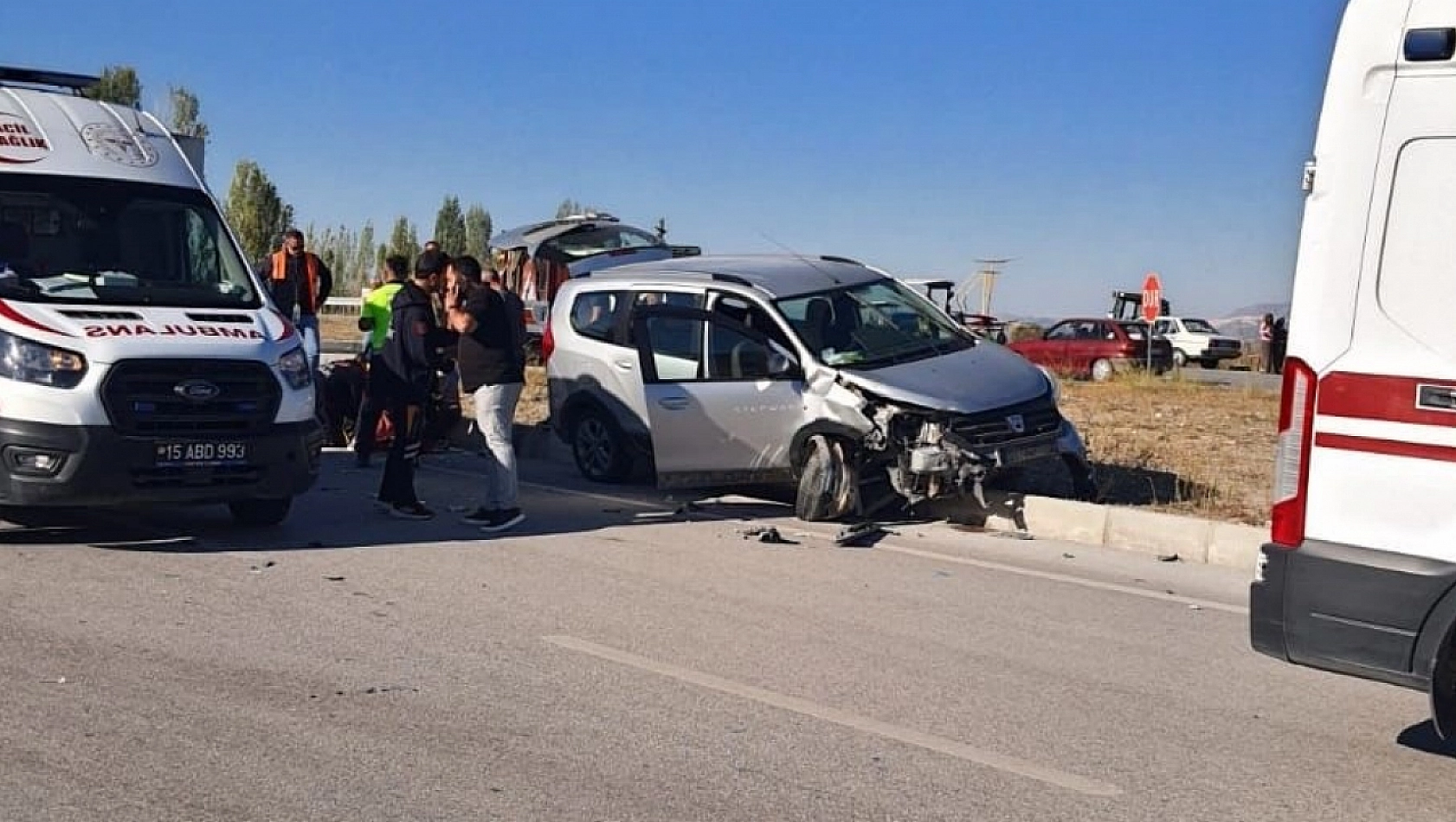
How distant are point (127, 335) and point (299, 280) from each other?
24.1ft

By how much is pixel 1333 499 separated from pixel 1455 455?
17.2 inches

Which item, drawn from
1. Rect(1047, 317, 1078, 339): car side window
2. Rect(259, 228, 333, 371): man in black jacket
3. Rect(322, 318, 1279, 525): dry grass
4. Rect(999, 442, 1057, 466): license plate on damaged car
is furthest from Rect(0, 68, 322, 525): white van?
Rect(1047, 317, 1078, 339): car side window

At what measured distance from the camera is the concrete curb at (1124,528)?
10281 millimetres

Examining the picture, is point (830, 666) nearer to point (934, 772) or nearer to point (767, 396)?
point (934, 772)

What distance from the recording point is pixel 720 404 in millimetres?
11984

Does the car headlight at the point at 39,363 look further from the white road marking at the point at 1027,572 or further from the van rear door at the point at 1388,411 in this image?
the van rear door at the point at 1388,411

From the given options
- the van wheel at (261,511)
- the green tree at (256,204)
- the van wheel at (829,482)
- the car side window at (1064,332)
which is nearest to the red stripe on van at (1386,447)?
the van wheel at (829,482)

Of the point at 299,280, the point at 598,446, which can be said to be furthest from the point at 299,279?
the point at 598,446

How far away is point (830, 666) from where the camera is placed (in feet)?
24.2

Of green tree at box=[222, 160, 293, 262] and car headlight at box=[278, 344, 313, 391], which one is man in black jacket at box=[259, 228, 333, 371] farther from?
green tree at box=[222, 160, 293, 262]

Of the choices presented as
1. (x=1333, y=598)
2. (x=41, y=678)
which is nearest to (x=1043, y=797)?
(x=1333, y=598)

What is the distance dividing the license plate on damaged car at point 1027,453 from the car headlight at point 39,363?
591 cm

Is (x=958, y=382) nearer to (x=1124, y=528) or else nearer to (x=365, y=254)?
(x=1124, y=528)

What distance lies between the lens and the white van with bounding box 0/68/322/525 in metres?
9.02
